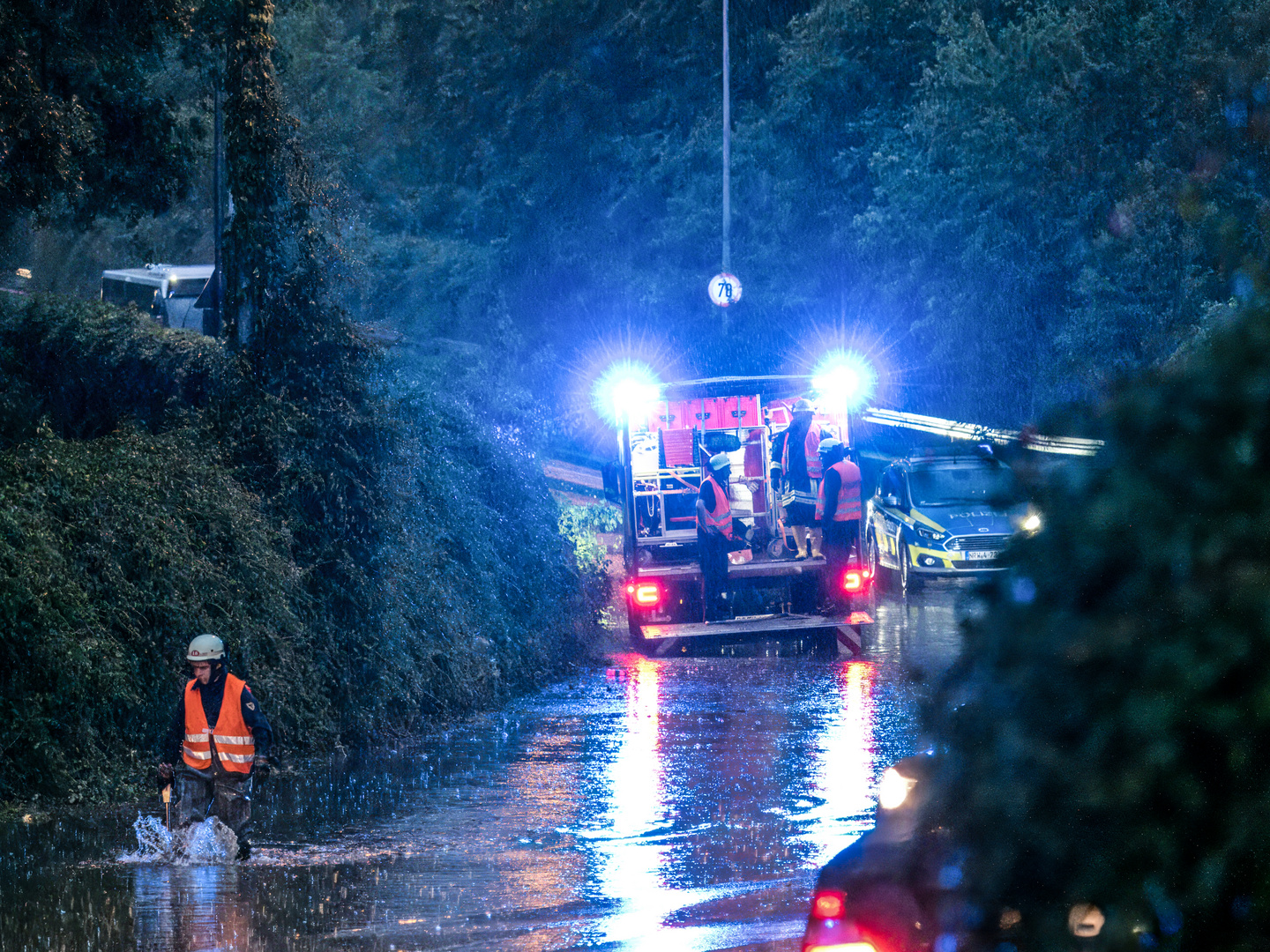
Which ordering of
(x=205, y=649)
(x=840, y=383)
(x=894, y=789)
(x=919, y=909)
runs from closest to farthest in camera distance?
(x=919, y=909), (x=894, y=789), (x=205, y=649), (x=840, y=383)

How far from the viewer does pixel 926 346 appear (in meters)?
39.7

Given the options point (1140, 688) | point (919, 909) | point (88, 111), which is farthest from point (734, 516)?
point (1140, 688)

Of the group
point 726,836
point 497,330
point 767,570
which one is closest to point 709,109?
point 497,330

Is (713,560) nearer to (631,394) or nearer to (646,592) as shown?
(646,592)

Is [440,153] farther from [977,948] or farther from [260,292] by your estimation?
[977,948]

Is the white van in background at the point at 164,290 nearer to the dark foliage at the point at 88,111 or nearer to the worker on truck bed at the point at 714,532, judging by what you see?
the dark foliage at the point at 88,111

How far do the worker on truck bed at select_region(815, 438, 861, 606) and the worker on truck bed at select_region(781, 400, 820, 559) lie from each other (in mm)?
238

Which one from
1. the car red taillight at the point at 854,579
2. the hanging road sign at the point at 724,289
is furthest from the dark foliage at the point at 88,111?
the hanging road sign at the point at 724,289

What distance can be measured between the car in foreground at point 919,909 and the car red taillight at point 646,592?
40.5 feet

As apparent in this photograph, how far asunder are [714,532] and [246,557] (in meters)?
6.01

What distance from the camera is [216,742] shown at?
9555 mm

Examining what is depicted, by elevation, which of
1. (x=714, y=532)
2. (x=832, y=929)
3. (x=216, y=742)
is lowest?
(x=832, y=929)

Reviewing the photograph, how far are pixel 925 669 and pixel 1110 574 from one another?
80 centimetres

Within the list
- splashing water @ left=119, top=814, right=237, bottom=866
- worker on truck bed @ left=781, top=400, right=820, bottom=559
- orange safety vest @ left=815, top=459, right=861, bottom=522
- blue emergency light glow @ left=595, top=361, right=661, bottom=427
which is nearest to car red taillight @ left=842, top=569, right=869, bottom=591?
worker on truck bed @ left=781, top=400, right=820, bottom=559
